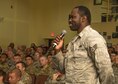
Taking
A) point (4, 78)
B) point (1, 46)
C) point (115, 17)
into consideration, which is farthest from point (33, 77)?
point (115, 17)

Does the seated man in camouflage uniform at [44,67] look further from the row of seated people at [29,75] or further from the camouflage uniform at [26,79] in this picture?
the camouflage uniform at [26,79]

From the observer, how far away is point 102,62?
1778mm

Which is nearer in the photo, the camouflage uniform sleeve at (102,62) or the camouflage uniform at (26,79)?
the camouflage uniform sleeve at (102,62)

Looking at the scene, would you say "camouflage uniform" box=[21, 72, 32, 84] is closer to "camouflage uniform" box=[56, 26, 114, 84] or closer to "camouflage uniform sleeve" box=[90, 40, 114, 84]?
"camouflage uniform" box=[56, 26, 114, 84]

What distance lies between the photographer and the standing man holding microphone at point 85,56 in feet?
5.87

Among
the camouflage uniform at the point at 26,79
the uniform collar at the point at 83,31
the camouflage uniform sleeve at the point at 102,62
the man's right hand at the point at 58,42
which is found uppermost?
the uniform collar at the point at 83,31

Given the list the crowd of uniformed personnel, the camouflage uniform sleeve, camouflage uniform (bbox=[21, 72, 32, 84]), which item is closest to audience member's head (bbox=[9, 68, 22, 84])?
the crowd of uniformed personnel

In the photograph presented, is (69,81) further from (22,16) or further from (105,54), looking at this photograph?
(22,16)

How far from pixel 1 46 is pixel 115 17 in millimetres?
4211

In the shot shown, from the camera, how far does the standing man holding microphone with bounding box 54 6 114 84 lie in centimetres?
179

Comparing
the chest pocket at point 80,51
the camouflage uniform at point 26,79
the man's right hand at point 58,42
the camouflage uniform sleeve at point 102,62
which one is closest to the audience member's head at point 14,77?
the camouflage uniform at point 26,79

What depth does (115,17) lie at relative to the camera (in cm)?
1070

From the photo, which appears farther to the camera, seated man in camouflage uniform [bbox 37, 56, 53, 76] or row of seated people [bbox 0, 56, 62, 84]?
seated man in camouflage uniform [bbox 37, 56, 53, 76]

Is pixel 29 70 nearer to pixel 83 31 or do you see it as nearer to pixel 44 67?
pixel 44 67
